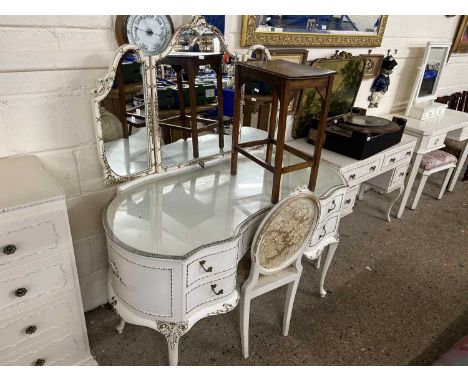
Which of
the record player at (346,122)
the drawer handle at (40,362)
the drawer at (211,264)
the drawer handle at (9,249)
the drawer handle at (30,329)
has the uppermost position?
the record player at (346,122)

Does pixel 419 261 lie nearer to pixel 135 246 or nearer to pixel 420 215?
pixel 420 215

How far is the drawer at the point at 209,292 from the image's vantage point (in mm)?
1534

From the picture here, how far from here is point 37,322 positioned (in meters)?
1.52

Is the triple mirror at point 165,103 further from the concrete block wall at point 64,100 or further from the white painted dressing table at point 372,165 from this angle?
the white painted dressing table at point 372,165

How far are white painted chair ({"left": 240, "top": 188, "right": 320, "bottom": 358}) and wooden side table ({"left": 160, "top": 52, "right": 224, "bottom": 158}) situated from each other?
2.28 ft

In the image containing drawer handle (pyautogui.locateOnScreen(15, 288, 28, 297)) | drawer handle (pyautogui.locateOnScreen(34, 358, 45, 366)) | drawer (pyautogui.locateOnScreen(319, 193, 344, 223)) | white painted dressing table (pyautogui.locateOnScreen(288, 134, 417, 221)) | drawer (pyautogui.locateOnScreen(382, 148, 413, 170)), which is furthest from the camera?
drawer (pyautogui.locateOnScreen(382, 148, 413, 170))

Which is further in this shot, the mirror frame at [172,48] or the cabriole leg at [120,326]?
the cabriole leg at [120,326]

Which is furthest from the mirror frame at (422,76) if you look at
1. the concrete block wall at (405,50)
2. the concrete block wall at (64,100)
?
the concrete block wall at (64,100)

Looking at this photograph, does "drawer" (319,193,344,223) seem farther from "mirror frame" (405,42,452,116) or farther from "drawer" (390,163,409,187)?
"mirror frame" (405,42,452,116)

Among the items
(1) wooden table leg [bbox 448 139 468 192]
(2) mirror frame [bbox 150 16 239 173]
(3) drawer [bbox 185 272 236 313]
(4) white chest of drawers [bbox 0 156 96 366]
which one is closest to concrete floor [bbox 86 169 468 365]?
(3) drawer [bbox 185 272 236 313]

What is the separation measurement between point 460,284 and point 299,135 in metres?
1.64

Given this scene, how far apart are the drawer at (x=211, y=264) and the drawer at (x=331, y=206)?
614 mm

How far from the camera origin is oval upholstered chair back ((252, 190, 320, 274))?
155cm
